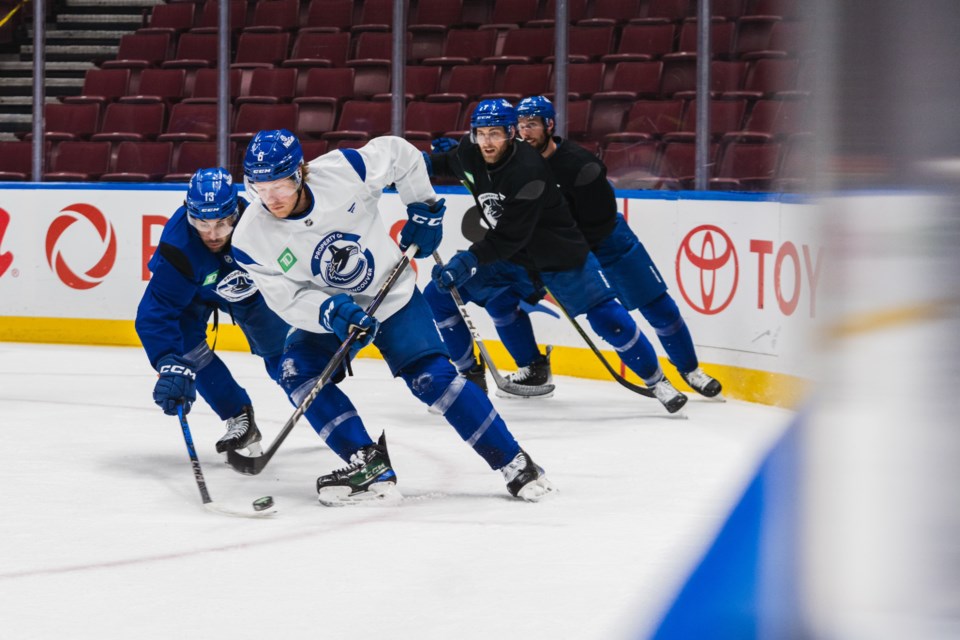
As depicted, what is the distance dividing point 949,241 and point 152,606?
186 cm

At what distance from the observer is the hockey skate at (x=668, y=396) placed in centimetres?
443

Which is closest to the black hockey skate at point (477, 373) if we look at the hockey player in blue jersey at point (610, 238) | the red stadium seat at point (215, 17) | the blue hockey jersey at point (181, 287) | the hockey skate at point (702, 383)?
the hockey player in blue jersey at point (610, 238)

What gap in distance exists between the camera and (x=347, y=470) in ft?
10.3

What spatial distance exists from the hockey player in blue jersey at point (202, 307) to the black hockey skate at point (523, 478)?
814 mm

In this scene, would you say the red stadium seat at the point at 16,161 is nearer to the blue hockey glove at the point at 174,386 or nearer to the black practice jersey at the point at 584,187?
the black practice jersey at the point at 584,187

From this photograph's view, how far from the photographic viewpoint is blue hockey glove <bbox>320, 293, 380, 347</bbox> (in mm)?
2936

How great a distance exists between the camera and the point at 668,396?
175 inches

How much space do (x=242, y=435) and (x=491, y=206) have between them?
115 centimetres

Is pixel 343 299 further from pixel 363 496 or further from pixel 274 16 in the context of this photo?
pixel 274 16

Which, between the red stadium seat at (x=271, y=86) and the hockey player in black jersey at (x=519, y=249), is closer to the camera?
the hockey player in black jersey at (x=519, y=249)

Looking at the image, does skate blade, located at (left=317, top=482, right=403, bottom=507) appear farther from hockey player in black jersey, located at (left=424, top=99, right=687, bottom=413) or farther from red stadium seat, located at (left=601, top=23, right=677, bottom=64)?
red stadium seat, located at (left=601, top=23, right=677, bottom=64)

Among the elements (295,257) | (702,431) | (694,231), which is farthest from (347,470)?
(694,231)

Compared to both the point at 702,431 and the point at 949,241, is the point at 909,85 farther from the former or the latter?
the point at 702,431

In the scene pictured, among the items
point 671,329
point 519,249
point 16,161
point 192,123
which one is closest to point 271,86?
point 192,123
